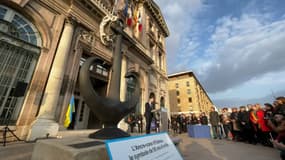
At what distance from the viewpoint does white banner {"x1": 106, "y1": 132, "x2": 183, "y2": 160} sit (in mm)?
1244

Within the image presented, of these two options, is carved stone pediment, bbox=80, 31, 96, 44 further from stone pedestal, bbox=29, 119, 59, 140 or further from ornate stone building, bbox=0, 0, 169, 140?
stone pedestal, bbox=29, 119, 59, 140

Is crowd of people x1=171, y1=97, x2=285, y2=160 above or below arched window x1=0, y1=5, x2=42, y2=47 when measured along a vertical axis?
below

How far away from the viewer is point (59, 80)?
5.95m

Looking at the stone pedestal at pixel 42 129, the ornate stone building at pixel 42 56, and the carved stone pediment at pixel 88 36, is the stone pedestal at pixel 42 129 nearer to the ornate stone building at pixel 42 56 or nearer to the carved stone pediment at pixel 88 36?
the ornate stone building at pixel 42 56

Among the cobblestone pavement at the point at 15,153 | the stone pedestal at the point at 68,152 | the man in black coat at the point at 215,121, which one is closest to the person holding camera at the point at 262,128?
the man in black coat at the point at 215,121

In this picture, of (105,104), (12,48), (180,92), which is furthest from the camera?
(180,92)

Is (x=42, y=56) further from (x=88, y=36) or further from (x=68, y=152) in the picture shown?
(x=68, y=152)

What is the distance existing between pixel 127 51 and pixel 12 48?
24.4 feet

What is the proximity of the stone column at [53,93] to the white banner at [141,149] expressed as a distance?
5.18 metres

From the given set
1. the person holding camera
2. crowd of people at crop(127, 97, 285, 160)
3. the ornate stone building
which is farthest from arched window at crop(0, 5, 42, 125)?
the person holding camera

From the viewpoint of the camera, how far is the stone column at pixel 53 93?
493 centimetres

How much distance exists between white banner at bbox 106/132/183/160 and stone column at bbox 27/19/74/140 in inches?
204

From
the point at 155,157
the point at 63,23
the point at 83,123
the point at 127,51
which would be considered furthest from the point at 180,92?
the point at 155,157

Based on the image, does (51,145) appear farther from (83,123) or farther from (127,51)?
(127,51)
